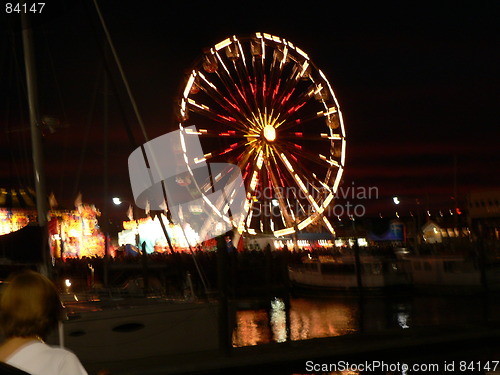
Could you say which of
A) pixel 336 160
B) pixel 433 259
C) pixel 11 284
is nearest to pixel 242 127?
pixel 336 160

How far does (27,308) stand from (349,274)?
3037cm

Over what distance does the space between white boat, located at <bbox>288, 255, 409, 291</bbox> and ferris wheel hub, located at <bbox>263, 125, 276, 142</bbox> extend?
7.53 meters

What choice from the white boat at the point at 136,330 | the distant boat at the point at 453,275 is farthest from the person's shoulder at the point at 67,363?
the distant boat at the point at 453,275

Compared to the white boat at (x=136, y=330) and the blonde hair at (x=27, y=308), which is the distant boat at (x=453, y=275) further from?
the blonde hair at (x=27, y=308)

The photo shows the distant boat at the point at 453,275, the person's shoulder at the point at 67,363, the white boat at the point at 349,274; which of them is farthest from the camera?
the white boat at the point at 349,274

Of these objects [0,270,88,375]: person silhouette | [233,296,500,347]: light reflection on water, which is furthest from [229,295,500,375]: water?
[0,270,88,375]: person silhouette

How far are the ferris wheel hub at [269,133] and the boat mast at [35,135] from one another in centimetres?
2018

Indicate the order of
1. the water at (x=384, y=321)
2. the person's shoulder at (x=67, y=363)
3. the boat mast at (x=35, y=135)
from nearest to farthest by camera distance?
the person's shoulder at (x=67, y=363) < the boat mast at (x=35, y=135) < the water at (x=384, y=321)

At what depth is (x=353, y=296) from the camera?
99.4 ft

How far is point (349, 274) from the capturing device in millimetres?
32188

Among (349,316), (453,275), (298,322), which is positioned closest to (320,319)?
(298,322)

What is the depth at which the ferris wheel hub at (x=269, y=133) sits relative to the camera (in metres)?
30.1

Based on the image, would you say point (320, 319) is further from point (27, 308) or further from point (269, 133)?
point (27, 308)

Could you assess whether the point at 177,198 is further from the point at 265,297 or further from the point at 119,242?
the point at 265,297
